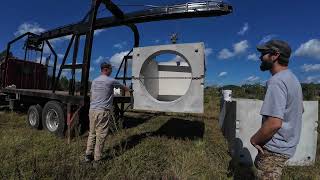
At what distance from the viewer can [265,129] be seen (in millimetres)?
2559

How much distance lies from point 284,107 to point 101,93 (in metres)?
3.66

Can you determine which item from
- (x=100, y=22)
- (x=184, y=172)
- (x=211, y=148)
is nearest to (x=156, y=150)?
(x=211, y=148)

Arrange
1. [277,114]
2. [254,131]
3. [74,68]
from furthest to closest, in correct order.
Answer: [74,68] < [254,131] < [277,114]

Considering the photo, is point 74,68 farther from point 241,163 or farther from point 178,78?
point 241,163

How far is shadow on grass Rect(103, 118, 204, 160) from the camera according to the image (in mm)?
6152

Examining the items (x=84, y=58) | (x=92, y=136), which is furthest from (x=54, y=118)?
(x=92, y=136)

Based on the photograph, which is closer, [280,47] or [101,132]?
[280,47]

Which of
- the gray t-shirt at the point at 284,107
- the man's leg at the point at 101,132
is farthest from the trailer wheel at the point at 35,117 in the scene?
the gray t-shirt at the point at 284,107

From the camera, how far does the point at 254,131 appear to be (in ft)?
19.4

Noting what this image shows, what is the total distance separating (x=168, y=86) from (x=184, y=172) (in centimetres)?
491

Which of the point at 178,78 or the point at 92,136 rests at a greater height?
the point at 178,78

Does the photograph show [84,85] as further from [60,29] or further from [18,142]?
[60,29]

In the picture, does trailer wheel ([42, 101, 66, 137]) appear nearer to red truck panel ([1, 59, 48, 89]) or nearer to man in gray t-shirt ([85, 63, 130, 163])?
man in gray t-shirt ([85, 63, 130, 163])

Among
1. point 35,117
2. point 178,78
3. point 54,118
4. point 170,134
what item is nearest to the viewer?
point 178,78
